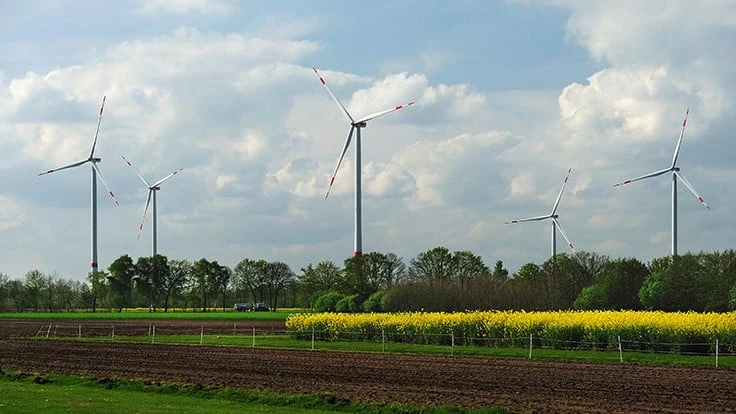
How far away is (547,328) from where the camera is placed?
59062 mm

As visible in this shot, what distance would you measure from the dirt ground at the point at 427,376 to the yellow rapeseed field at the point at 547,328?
28.5 feet

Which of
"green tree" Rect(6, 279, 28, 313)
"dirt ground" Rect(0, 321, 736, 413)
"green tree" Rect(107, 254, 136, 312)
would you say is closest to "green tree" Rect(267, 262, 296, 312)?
"green tree" Rect(107, 254, 136, 312)

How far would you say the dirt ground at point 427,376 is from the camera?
3155 centimetres

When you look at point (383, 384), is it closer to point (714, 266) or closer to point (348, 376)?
point (348, 376)

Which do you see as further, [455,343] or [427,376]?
[455,343]

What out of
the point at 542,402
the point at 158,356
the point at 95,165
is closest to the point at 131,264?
the point at 95,165

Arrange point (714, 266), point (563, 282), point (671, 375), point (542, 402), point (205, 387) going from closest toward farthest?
point (542, 402) < point (205, 387) < point (671, 375) < point (714, 266) < point (563, 282)

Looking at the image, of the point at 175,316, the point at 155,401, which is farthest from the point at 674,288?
the point at 175,316

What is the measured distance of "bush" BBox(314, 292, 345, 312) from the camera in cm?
10744

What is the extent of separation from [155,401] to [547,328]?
3229 cm

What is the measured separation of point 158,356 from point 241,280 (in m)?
141

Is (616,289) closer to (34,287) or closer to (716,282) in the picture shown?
(716,282)

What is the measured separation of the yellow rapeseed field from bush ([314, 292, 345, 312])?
33.3 m

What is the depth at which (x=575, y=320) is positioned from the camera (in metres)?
58.7
